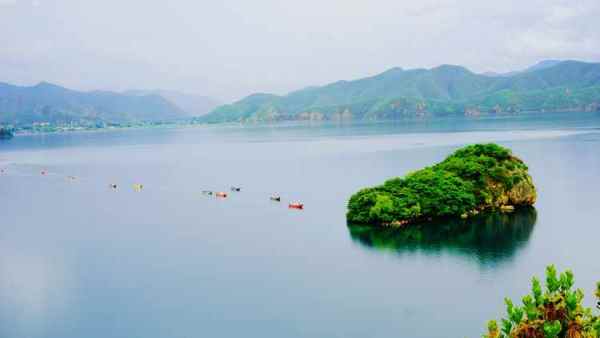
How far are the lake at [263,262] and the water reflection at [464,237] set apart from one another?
180 millimetres

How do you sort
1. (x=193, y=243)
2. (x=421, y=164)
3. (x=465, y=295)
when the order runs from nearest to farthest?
(x=465, y=295) → (x=193, y=243) → (x=421, y=164)

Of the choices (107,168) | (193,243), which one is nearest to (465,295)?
(193,243)

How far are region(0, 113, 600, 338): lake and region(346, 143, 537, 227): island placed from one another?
2.42m

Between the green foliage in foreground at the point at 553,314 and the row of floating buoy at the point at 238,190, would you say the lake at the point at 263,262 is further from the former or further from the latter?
the green foliage in foreground at the point at 553,314

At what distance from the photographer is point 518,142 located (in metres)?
127

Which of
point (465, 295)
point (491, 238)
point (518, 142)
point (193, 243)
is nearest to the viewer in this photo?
point (465, 295)

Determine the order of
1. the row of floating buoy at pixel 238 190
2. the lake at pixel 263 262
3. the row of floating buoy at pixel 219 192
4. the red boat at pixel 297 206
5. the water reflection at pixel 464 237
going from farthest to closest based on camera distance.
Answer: the row of floating buoy at pixel 219 192 → the row of floating buoy at pixel 238 190 → the red boat at pixel 297 206 → the water reflection at pixel 464 237 → the lake at pixel 263 262

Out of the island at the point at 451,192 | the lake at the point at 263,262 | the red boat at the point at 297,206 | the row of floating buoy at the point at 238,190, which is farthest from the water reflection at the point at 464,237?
the row of floating buoy at the point at 238,190

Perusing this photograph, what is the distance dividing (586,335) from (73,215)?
61457mm

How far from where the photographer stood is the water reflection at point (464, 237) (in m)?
45.2

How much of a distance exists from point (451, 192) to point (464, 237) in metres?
6.88

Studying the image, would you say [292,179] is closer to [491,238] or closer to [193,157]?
[491,238]

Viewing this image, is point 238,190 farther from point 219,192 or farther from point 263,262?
point 263,262

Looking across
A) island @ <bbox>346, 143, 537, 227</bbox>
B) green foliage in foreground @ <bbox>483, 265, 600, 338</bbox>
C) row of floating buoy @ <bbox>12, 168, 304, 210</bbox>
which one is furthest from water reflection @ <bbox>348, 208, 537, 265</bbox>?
green foliage in foreground @ <bbox>483, 265, 600, 338</bbox>
